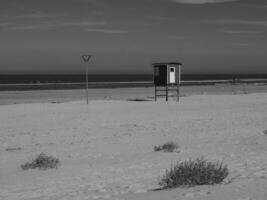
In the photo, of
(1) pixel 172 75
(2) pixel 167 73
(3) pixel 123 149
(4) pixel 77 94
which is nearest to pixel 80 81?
(4) pixel 77 94

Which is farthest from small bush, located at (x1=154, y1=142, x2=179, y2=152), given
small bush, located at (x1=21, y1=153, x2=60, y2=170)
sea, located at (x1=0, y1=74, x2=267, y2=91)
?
sea, located at (x1=0, y1=74, x2=267, y2=91)

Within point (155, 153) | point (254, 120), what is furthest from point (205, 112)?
point (155, 153)

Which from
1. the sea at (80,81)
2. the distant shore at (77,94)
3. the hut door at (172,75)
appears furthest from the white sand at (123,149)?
the sea at (80,81)

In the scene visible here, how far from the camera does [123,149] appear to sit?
12.1 metres

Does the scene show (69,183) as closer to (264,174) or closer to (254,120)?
(264,174)

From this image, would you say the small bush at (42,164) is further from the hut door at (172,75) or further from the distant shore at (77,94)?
the distant shore at (77,94)

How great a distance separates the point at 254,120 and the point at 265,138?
15.9ft

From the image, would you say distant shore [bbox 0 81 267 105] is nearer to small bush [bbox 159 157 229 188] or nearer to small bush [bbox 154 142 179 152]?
small bush [bbox 154 142 179 152]

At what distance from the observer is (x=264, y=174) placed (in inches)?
301

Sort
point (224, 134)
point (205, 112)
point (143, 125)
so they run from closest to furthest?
point (224, 134) → point (143, 125) → point (205, 112)

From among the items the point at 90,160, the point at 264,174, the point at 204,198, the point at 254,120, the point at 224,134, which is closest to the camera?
the point at 204,198

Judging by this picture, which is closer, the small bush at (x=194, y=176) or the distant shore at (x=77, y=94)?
the small bush at (x=194, y=176)

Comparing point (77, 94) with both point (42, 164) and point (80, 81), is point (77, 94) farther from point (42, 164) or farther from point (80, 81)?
point (80, 81)

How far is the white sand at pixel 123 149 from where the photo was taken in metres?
7.20
